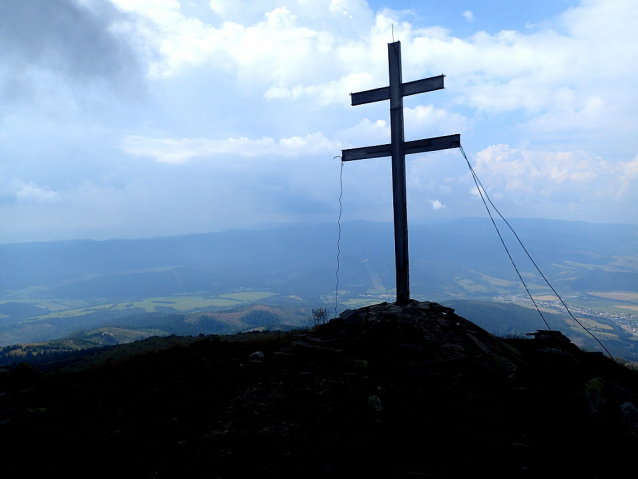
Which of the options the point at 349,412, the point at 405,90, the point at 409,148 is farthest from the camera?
the point at 409,148

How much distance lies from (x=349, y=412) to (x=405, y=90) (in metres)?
9.19

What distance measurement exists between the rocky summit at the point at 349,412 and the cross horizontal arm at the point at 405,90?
6.53 m

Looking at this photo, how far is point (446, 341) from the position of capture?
27.5ft

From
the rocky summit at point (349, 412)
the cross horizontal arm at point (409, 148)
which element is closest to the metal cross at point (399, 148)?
the cross horizontal arm at point (409, 148)

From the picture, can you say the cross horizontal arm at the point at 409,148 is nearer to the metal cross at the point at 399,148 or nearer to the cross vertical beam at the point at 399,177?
the metal cross at the point at 399,148

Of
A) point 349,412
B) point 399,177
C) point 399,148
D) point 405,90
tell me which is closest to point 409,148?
point 399,148

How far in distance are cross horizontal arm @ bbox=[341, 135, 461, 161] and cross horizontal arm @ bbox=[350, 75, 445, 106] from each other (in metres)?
1.46

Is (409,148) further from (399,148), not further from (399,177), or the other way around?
(399,177)

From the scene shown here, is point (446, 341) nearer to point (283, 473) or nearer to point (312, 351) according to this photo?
point (312, 351)

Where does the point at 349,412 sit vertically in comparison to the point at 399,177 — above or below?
below

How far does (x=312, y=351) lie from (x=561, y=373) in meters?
5.25

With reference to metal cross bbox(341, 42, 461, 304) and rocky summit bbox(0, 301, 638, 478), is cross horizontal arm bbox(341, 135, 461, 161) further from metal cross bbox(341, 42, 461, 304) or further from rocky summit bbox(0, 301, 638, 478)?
rocky summit bbox(0, 301, 638, 478)

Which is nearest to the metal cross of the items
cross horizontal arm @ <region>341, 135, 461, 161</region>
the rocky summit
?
cross horizontal arm @ <region>341, 135, 461, 161</region>

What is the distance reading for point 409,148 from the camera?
10.8 metres
